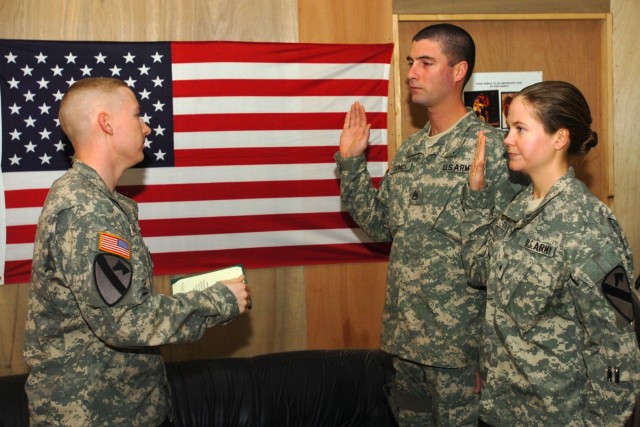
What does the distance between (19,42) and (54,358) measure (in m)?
1.83

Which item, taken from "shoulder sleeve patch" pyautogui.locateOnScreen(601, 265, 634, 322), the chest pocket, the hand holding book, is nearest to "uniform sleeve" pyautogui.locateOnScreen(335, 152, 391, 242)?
the hand holding book

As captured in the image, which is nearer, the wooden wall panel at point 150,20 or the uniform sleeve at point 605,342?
the uniform sleeve at point 605,342

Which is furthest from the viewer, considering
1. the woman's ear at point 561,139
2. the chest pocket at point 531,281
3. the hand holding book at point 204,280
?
the hand holding book at point 204,280

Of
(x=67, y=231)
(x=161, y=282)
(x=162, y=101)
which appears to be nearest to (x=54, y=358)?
(x=67, y=231)

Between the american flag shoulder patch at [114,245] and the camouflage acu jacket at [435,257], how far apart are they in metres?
1.22

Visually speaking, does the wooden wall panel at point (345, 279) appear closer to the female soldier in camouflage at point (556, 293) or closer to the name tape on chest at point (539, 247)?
the female soldier in camouflage at point (556, 293)

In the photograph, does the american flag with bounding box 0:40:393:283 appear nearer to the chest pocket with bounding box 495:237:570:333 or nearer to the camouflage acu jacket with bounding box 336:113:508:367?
the camouflage acu jacket with bounding box 336:113:508:367

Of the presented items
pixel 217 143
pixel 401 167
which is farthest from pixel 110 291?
pixel 217 143

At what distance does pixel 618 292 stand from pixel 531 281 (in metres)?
0.25

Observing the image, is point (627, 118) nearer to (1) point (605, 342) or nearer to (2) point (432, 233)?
(2) point (432, 233)

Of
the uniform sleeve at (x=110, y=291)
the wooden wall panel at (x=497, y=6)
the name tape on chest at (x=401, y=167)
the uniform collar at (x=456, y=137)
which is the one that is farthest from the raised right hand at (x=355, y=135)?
the uniform sleeve at (x=110, y=291)

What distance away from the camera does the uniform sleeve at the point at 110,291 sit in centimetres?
199

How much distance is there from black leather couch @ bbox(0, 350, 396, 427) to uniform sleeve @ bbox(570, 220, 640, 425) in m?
1.66

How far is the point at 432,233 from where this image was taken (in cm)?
275
